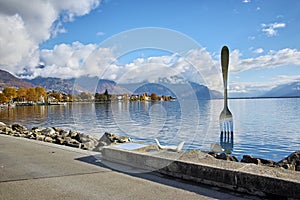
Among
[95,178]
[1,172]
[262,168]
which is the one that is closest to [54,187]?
[95,178]

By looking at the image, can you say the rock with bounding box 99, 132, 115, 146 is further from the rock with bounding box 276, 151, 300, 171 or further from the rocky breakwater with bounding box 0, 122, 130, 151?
the rock with bounding box 276, 151, 300, 171

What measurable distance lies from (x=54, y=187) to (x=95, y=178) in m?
0.77

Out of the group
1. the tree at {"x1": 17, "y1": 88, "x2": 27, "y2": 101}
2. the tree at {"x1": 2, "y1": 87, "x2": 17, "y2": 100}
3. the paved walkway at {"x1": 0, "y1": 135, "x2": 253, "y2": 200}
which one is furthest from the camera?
the tree at {"x1": 17, "y1": 88, "x2": 27, "y2": 101}

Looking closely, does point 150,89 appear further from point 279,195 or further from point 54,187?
point 279,195

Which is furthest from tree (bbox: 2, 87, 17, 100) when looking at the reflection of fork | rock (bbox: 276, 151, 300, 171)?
rock (bbox: 276, 151, 300, 171)

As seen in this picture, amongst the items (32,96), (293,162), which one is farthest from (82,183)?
(32,96)

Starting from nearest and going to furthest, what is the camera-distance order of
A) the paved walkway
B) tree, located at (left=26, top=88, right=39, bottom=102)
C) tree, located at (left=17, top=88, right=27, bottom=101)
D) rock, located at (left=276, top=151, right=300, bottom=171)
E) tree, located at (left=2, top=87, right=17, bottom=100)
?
1. the paved walkway
2. rock, located at (left=276, top=151, right=300, bottom=171)
3. tree, located at (left=2, top=87, right=17, bottom=100)
4. tree, located at (left=26, top=88, right=39, bottom=102)
5. tree, located at (left=17, top=88, right=27, bottom=101)

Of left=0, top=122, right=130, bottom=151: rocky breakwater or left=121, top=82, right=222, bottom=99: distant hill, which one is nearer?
left=121, top=82, right=222, bottom=99: distant hill

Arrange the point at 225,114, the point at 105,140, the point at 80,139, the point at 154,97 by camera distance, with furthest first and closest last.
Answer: the point at 225,114
the point at 80,139
the point at 105,140
the point at 154,97

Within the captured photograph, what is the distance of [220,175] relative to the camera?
14.9 feet

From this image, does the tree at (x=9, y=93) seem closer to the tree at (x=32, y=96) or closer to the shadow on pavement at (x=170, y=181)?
the tree at (x=32, y=96)

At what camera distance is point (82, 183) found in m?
4.99

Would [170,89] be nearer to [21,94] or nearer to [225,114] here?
[225,114]

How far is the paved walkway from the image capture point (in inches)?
171
